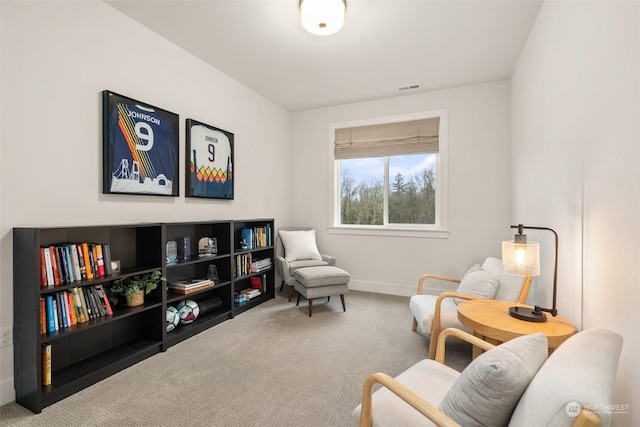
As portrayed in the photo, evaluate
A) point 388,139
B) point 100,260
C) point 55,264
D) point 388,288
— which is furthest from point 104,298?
point 388,139

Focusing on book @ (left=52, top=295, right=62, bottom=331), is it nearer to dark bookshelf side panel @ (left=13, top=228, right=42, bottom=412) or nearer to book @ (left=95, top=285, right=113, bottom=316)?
dark bookshelf side panel @ (left=13, top=228, right=42, bottom=412)

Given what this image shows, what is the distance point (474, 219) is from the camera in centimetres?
388

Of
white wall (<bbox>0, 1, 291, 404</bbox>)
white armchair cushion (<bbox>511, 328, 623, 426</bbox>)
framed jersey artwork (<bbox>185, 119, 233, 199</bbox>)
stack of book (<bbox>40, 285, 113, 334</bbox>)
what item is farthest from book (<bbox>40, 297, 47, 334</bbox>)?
white armchair cushion (<bbox>511, 328, 623, 426</bbox>)

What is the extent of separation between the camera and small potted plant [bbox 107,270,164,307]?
2.39m

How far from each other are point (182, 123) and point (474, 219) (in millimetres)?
3586

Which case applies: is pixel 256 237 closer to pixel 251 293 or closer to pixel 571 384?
pixel 251 293

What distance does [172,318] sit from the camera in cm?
274

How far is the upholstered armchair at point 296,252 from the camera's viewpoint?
396 centimetres

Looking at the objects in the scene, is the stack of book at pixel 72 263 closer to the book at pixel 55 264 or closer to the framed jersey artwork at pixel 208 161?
the book at pixel 55 264

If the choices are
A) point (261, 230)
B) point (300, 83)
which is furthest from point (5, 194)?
point (300, 83)

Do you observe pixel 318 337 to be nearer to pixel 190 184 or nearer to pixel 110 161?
pixel 190 184

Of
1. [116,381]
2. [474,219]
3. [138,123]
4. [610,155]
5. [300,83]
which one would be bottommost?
[116,381]

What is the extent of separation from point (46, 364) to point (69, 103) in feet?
5.67

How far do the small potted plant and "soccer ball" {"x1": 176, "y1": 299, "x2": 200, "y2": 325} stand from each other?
1.40 feet
